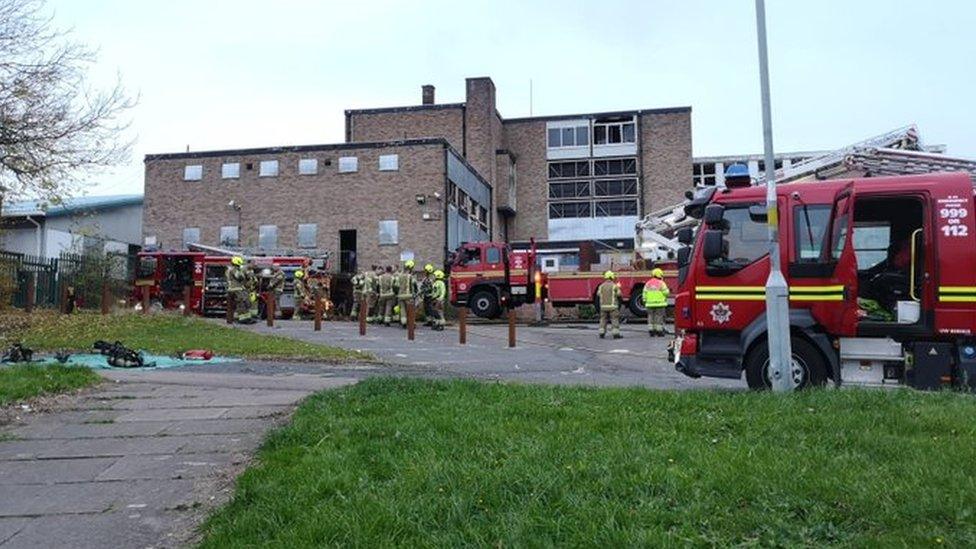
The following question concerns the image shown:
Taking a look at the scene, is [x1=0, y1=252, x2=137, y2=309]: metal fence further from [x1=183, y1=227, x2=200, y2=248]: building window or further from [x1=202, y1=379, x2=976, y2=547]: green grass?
[x1=202, y1=379, x2=976, y2=547]: green grass

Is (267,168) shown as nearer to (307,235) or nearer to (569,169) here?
(307,235)

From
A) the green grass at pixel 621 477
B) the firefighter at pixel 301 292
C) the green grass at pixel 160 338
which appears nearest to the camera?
the green grass at pixel 621 477

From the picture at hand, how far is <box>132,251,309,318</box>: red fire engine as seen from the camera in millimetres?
30562

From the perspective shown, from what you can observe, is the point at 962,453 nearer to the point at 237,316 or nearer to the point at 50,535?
the point at 50,535

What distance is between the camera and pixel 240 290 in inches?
933

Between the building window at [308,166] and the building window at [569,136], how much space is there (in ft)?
66.2

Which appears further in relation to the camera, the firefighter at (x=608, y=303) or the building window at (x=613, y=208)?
the building window at (x=613, y=208)

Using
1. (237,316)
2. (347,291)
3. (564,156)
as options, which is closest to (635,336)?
(237,316)

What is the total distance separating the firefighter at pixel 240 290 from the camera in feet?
77.6

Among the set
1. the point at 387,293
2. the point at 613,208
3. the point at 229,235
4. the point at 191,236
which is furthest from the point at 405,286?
the point at 613,208

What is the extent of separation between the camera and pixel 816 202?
9227 millimetres

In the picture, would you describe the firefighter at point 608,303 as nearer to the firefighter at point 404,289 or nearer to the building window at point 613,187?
the firefighter at point 404,289

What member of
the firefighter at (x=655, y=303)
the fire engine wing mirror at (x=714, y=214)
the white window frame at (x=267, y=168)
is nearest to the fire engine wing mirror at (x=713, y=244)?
the fire engine wing mirror at (x=714, y=214)

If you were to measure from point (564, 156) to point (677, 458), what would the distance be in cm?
5039
